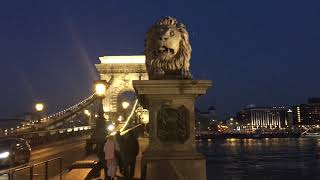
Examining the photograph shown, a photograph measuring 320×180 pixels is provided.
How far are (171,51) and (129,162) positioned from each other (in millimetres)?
3982

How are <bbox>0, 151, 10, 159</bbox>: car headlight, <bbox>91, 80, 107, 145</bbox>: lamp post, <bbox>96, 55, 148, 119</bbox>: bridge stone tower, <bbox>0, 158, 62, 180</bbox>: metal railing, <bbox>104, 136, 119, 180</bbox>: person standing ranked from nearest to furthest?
<bbox>0, 158, 62, 180</bbox>: metal railing → <bbox>104, 136, 119, 180</bbox>: person standing → <bbox>91, 80, 107, 145</bbox>: lamp post → <bbox>0, 151, 10, 159</bbox>: car headlight → <bbox>96, 55, 148, 119</bbox>: bridge stone tower

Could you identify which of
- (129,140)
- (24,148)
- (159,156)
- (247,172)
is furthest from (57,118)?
(159,156)

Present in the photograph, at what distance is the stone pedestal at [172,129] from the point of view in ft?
25.8

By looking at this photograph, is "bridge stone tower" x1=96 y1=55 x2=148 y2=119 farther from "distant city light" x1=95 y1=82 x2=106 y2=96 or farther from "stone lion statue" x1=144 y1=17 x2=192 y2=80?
"stone lion statue" x1=144 y1=17 x2=192 y2=80

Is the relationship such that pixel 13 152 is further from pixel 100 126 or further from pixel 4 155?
pixel 100 126

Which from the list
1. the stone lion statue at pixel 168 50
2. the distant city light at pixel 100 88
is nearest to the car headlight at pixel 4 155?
the distant city light at pixel 100 88

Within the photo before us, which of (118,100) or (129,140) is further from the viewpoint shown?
(118,100)

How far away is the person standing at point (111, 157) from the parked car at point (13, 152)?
34.4 feet

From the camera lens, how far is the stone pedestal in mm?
7859

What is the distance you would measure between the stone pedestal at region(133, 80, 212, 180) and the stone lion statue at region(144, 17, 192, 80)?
0.40 metres

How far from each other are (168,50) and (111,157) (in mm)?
4094

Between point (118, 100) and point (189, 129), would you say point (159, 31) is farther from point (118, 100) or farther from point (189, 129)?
point (118, 100)

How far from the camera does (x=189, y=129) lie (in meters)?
7.95

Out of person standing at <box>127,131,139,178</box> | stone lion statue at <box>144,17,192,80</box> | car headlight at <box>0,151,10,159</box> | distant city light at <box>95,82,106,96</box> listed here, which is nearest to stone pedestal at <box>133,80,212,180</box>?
stone lion statue at <box>144,17,192,80</box>
